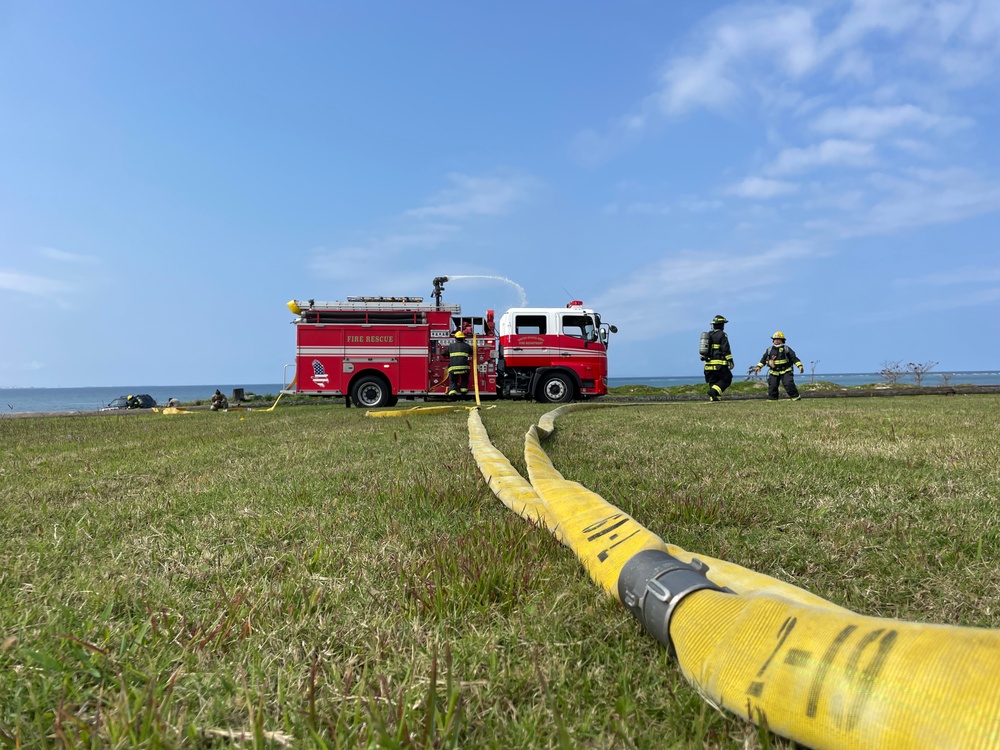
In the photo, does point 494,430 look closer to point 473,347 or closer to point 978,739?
point 978,739

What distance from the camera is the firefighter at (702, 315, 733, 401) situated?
14406mm

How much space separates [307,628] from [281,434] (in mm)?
5914

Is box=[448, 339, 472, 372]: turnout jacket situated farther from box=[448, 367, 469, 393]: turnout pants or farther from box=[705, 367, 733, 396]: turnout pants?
box=[705, 367, 733, 396]: turnout pants

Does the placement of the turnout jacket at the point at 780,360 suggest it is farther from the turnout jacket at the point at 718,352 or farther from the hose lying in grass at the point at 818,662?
the hose lying in grass at the point at 818,662

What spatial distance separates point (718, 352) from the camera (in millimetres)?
14609

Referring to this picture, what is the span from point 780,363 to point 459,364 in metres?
8.38

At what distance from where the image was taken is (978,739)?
0.76 metres

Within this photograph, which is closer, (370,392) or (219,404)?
(370,392)

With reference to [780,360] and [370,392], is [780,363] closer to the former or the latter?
[780,360]

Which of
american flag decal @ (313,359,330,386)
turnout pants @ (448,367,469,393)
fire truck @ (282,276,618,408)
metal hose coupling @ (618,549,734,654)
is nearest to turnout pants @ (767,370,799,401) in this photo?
fire truck @ (282,276,618,408)

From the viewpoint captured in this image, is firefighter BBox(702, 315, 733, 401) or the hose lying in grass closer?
the hose lying in grass

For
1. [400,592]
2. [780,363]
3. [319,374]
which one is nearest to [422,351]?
[319,374]

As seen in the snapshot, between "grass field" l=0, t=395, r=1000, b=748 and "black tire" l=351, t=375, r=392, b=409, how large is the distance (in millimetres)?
11150

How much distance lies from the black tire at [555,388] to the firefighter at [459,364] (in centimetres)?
202
